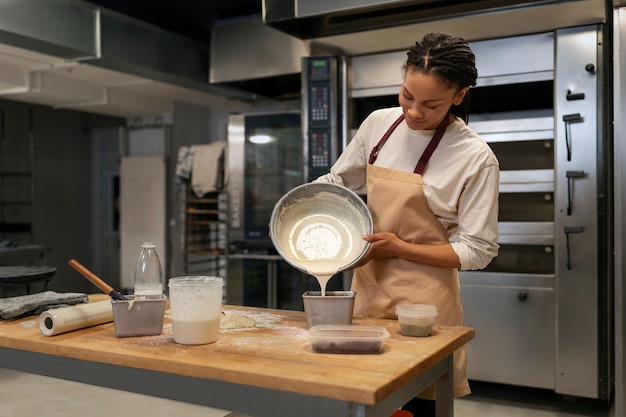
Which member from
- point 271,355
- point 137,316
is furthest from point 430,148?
point 137,316

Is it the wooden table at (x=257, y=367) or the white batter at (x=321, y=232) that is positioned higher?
the white batter at (x=321, y=232)

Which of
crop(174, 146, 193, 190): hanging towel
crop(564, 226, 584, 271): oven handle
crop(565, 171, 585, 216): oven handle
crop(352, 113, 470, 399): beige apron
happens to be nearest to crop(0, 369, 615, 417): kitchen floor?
crop(564, 226, 584, 271): oven handle

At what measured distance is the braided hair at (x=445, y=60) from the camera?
1717 millimetres

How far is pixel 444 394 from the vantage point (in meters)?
1.63

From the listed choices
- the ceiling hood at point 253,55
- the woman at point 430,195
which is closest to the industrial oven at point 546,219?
the ceiling hood at point 253,55

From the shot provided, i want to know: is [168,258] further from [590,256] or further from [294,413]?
[294,413]

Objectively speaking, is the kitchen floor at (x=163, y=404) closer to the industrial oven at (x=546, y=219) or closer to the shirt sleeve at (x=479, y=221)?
the industrial oven at (x=546, y=219)

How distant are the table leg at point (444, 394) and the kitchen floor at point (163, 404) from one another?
179cm

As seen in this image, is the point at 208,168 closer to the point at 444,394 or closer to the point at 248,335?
the point at 248,335

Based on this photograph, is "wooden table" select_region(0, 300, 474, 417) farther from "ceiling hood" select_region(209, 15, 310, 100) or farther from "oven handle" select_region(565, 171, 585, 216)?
"ceiling hood" select_region(209, 15, 310, 100)

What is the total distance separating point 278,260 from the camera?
475 centimetres

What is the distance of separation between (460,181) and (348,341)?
707 millimetres

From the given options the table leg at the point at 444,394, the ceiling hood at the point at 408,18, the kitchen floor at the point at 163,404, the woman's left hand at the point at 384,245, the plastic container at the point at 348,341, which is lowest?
the kitchen floor at the point at 163,404

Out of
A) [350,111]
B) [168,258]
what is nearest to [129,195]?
[168,258]
